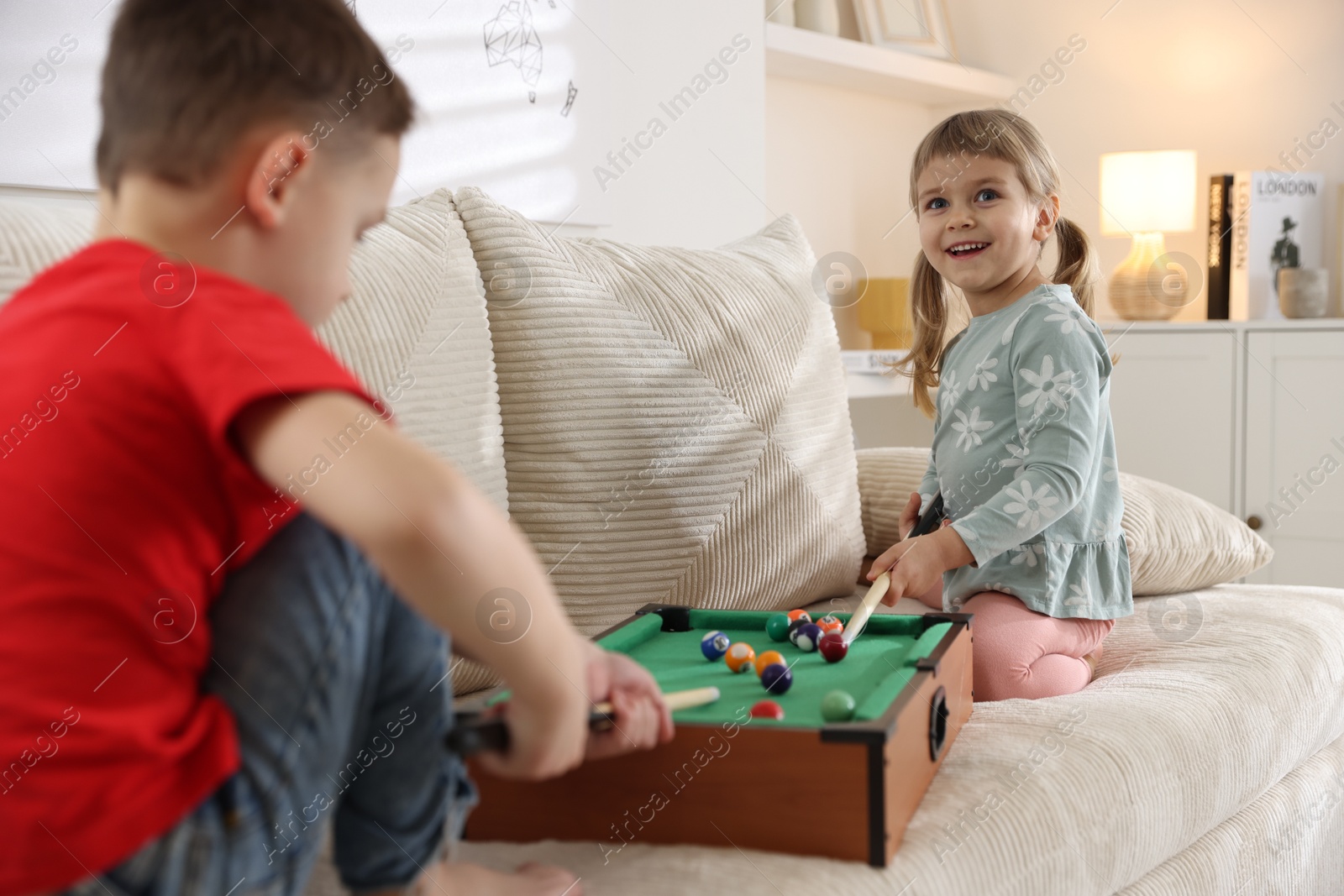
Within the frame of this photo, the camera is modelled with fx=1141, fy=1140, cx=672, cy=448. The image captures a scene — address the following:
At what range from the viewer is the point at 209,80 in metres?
0.58

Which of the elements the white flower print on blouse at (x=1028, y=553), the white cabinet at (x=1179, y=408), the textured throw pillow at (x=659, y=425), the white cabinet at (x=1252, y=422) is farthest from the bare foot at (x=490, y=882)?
the white cabinet at (x=1179, y=408)

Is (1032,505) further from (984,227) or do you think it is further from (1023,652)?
(984,227)

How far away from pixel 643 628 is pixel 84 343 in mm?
606

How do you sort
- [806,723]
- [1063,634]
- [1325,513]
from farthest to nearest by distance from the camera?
[1325,513]
[1063,634]
[806,723]

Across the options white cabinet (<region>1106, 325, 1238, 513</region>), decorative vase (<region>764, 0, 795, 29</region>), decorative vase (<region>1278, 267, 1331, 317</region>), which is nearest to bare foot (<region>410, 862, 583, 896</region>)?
white cabinet (<region>1106, 325, 1238, 513</region>)

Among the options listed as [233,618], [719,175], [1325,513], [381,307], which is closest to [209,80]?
[233,618]

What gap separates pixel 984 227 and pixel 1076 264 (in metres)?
0.22

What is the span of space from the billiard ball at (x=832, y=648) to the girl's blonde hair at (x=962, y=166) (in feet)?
2.08

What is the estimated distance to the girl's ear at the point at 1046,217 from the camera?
4.66ft

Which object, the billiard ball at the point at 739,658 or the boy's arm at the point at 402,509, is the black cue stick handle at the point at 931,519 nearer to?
the billiard ball at the point at 739,658

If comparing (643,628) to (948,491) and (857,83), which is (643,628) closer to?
(948,491)

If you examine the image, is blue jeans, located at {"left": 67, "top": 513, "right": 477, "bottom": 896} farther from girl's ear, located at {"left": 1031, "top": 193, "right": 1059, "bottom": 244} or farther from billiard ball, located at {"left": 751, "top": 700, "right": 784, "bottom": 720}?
girl's ear, located at {"left": 1031, "top": 193, "right": 1059, "bottom": 244}

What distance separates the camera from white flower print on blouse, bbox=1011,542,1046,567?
1271mm

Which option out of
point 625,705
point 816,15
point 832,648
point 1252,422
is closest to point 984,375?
point 832,648
